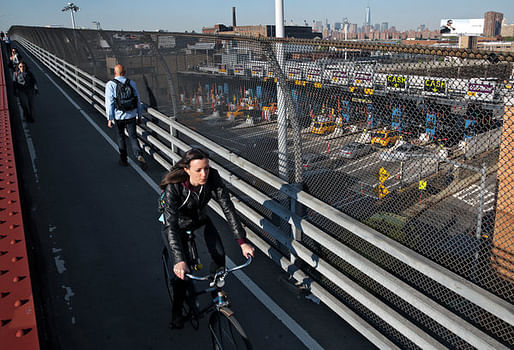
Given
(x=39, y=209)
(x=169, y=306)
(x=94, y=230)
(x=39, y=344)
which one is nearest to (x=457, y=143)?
(x=39, y=344)

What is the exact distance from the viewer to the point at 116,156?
29.9ft

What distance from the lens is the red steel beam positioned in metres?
2.05

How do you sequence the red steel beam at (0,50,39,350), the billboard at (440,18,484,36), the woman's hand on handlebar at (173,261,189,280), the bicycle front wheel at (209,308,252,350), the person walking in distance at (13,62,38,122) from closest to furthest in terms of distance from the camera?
1. the red steel beam at (0,50,39,350)
2. the woman's hand on handlebar at (173,261,189,280)
3. the bicycle front wheel at (209,308,252,350)
4. the person walking in distance at (13,62,38,122)
5. the billboard at (440,18,484,36)

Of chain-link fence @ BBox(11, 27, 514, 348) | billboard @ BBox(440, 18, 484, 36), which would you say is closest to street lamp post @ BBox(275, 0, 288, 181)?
chain-link fence @ BBox(11, 27, 514, 348)

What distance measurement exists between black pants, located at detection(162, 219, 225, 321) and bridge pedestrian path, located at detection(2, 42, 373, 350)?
0.38m

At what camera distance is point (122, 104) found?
765cm

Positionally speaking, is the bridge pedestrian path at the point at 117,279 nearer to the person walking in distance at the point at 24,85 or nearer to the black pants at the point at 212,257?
the black pants at the point at 212,257

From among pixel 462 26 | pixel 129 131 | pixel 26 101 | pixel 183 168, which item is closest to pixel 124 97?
pixel 129 131

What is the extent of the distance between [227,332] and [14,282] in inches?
64.5

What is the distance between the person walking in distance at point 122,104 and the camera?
7.54m

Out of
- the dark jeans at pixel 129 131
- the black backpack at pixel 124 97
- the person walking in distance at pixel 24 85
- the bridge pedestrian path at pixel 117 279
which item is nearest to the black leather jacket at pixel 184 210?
the bridge pedestrian path at pixel 117 279

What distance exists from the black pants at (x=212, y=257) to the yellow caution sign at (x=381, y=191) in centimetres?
151

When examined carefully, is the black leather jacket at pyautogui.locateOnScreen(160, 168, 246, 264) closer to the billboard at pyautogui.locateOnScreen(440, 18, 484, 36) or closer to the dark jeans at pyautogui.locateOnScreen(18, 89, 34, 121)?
the dark jeans at pyautogui.locateOnScreen(18, 89, 34, 121)

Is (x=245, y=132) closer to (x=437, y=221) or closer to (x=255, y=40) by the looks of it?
(x=255, y=40)
